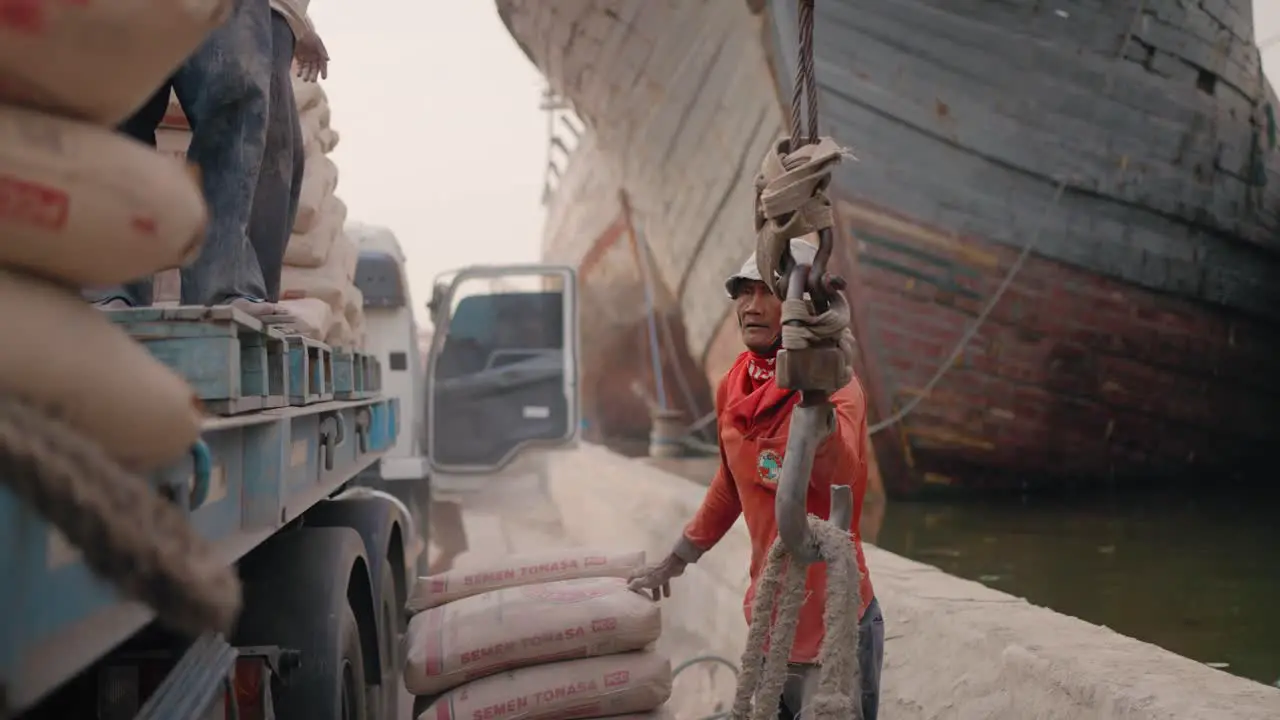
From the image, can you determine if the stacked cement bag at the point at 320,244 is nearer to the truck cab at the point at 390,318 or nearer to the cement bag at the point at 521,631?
the cement bag at the point at 521,631

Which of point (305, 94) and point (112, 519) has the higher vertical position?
point (305, 94)

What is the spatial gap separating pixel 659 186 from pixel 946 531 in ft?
19.3

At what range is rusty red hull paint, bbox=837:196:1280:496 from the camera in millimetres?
9859

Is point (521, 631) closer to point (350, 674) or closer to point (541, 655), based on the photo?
point (541, 655)

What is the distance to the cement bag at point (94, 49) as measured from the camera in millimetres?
1028

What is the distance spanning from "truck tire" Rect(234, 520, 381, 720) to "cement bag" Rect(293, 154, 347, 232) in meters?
2.17

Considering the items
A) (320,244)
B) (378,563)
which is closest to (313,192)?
(320,244)

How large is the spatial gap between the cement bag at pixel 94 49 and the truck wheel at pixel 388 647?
2361 millimetres

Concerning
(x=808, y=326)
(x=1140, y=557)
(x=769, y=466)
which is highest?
(x=808, y=326)

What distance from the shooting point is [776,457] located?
2.51 metres

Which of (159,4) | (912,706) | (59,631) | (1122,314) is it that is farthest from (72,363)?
(1122,314)

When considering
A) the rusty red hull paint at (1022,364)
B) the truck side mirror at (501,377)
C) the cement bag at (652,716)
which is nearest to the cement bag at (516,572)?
the cement bag at (652,716)

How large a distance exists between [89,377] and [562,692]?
2244 millimetres

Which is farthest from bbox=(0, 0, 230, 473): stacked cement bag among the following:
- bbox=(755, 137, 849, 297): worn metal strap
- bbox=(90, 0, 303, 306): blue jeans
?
bbox=(90, 0, 303, 306): blue jeans
